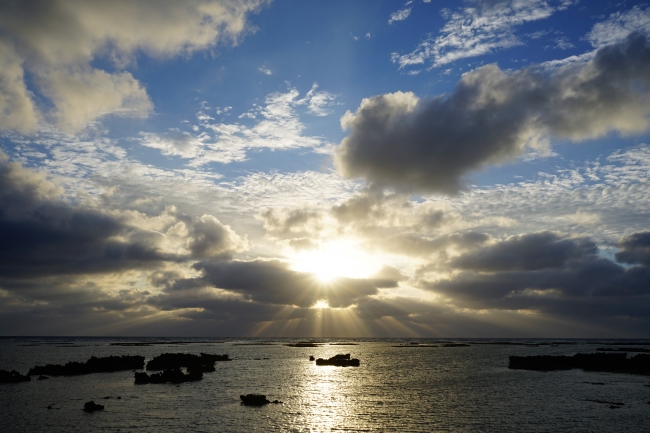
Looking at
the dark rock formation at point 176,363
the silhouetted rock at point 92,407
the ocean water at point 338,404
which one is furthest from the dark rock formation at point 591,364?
the silhouetted rock at point 92,407

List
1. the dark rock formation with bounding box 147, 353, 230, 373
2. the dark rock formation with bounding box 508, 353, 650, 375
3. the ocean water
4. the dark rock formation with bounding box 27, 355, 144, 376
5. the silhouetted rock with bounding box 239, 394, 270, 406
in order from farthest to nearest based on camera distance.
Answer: the dark rock formation with bounding box 508, 353, 650, 375, the dark rock formation with bounding box 147, 353, 230, 373, the dark rock formation with bounding box 27, 355, 144, 376, the silhouetted rock with bounding box 239, 394, 270, 406, the ocean water

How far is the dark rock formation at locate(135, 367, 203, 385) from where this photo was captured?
71438 mm

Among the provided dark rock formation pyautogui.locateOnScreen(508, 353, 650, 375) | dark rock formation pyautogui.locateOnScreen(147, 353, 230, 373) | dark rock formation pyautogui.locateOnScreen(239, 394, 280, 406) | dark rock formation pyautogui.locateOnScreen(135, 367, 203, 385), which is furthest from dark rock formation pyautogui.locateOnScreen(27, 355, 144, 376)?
dark rock formation pyautogui.locateOnScreen(508, 353, 650, 375)

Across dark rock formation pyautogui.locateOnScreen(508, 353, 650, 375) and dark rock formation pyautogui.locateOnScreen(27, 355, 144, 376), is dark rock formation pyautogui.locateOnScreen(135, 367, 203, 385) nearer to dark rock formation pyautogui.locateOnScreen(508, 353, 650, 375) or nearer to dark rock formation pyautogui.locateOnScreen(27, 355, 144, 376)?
dark rock formation pyautogui.locateOnScreen(27, 355, 144, 376)

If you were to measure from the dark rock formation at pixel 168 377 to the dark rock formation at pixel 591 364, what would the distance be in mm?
70514

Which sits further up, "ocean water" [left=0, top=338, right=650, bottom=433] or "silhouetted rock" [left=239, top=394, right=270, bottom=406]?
"silhouetted rock" [left=239, top=394, right=270, bottom=406]

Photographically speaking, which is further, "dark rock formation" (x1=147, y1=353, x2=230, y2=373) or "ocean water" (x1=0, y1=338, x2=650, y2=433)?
"dark rock formation" (x1=147, y1=353, x2=230, y2=373)

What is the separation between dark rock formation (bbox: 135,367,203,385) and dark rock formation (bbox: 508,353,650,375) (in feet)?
231

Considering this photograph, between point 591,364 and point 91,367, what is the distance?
4278 inches

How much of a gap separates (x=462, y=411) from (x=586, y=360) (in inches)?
2817

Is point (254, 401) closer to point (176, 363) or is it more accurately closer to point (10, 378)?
point (10, 378)

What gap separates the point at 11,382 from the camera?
7175 centimetres

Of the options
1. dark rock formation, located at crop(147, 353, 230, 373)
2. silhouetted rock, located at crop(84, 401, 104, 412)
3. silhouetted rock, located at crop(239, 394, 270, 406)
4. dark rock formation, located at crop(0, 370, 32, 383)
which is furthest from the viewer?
dark rock formation, located at crop(147, 353, 230, 373)

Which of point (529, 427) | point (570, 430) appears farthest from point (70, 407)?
point (570, 430)
